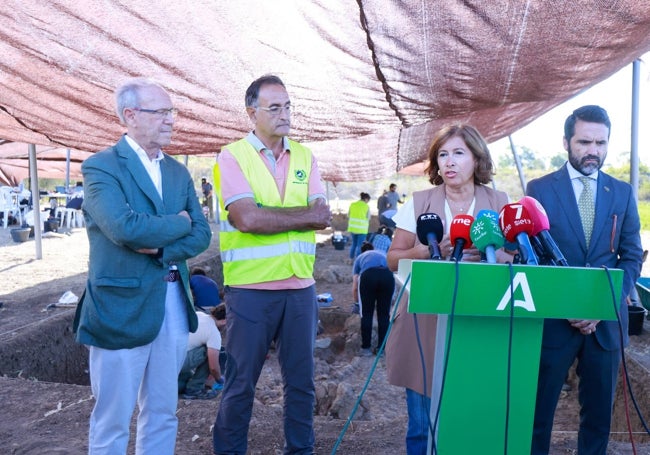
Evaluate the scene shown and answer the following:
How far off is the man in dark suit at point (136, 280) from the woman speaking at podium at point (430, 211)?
83cm

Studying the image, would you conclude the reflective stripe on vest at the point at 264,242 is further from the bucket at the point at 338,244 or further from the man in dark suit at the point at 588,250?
the bucket at the point at 338,244

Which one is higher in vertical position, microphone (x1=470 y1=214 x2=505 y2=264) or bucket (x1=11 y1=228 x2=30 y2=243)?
microphone (x1=470 y1=214 x2=505 y2=264)

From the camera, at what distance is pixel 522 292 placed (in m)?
1.46

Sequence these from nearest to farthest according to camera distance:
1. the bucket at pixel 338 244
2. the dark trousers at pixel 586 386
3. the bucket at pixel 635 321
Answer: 1. the dark trousers at pixel 586 386
2. the bucket at pixel 635 321
3. the bucket at pixel 338 244

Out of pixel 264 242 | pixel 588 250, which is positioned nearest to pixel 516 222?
pixel 588 250

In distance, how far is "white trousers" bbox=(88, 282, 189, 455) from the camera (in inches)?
84.7

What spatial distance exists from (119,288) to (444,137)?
1347 mm

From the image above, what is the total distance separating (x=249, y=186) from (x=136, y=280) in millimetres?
670

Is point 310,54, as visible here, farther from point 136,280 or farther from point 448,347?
point 448,347

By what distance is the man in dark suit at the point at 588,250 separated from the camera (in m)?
2.35

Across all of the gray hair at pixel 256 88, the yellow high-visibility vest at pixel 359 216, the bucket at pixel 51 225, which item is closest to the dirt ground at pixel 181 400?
the gray hair at pixel 256 88

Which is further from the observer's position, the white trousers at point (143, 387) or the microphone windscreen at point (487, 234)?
the white trousers at point (143, 387)

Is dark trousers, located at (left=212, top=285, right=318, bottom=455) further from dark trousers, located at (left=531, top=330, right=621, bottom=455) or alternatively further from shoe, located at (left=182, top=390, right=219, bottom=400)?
shoe, located at (left=182, top=390, right=219, bottom=400)

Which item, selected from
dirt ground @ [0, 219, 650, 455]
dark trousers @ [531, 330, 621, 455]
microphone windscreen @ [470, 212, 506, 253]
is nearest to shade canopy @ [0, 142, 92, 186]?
dirt ground @ [0, 219, 650, 455]
